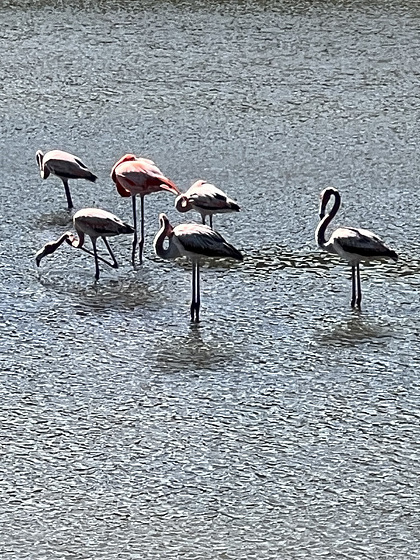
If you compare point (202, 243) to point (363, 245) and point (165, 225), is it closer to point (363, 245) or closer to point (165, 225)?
point (165, 225)

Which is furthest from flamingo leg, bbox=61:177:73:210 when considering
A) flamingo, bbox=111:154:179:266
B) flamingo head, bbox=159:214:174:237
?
flamingo head, bbox=159:214:174:237

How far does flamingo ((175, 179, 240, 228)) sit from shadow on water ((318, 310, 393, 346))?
0.44 m

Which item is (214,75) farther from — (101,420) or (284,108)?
(101,420)

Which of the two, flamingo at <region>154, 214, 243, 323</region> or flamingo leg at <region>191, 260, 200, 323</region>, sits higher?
flamingo at <region>154, 214, 243, 323</region>

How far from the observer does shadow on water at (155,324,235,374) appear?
2488 mm

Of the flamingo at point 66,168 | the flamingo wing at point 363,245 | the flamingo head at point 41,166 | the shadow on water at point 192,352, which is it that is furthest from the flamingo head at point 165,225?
the flamingo head at point 41,166

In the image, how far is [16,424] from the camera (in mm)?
2273

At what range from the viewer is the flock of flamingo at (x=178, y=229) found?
2732 mm

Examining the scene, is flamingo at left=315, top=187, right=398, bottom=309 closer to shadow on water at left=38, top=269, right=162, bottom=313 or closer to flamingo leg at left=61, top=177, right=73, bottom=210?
shadow on water at left=38, top=269, right=162, bottom=313

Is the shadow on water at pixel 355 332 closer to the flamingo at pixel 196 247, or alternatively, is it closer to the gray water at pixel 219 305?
the gray water at pixel 219 305

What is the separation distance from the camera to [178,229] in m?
2.75

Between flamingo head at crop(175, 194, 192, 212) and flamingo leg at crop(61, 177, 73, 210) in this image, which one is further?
flamingo leg at crop(61, 177, 73, 210)

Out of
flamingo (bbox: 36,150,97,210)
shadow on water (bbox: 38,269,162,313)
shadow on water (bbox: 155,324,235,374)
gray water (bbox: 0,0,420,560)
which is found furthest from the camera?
flamingo (bbox: 36,150,97,210)

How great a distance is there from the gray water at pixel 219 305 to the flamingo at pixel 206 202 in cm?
12
